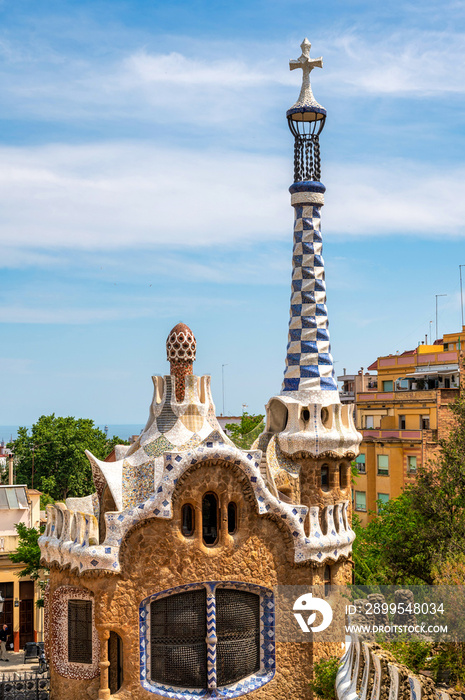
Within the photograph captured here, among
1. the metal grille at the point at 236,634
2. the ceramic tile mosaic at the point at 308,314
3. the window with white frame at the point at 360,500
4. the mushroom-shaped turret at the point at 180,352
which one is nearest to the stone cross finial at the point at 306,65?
the ceramic tile mosaic at the point at 308,314

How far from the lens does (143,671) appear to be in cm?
1814

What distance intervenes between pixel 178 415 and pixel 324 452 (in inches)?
145

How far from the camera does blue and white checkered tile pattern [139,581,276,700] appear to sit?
1812 cm

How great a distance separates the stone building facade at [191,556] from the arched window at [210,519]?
22 mm

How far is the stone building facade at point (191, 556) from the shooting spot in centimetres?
1803

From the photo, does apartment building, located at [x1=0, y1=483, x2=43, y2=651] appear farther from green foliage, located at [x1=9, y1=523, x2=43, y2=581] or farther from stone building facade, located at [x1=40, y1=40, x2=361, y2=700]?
stone building facade, located at [x1=40, y1=40, x2=361, y2=700]

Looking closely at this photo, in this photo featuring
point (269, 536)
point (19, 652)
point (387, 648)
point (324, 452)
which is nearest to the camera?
point (387, 648)

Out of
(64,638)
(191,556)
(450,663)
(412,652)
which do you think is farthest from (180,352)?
(450,663)

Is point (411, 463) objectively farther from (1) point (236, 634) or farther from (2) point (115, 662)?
(2) point (115, 662)

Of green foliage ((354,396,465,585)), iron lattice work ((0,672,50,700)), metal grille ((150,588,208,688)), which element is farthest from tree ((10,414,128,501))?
metal grille ((150,588,208,688))

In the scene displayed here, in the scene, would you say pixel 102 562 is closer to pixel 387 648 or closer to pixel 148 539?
pixel 148 539

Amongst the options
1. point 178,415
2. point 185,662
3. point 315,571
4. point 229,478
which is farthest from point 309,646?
point 178,415

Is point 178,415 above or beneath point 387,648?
above

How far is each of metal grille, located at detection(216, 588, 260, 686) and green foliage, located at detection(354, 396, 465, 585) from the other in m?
5.95
